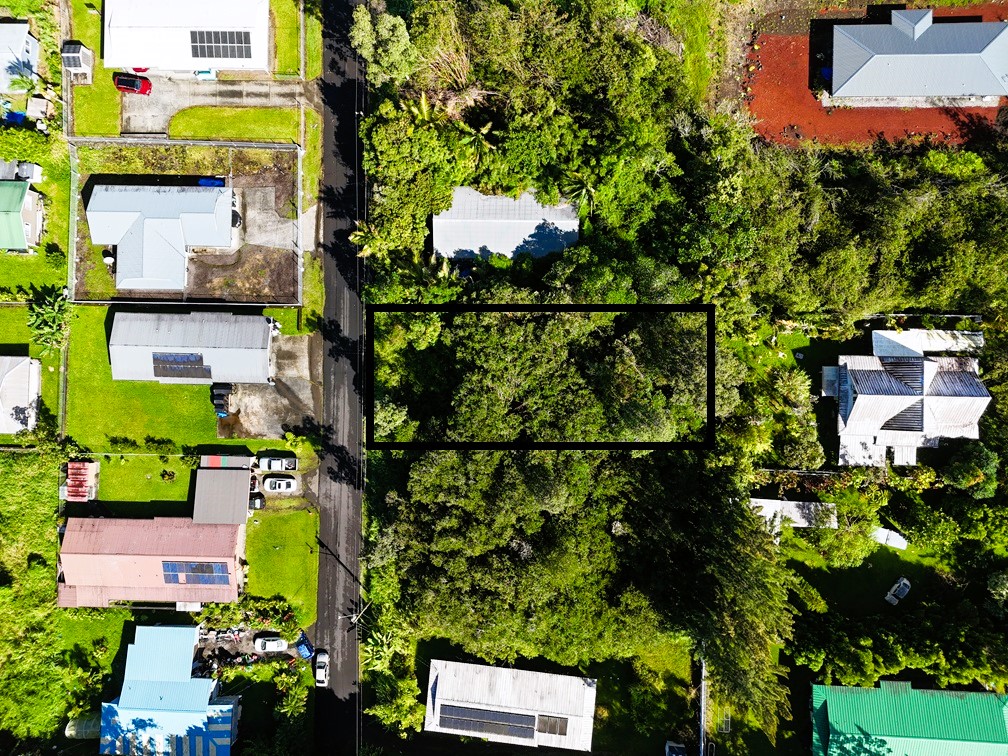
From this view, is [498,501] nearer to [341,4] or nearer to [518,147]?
[518,147]

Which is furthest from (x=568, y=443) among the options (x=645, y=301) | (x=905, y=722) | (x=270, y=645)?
(x=905, y=722)

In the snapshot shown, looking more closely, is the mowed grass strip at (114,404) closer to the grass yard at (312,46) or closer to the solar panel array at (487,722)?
the grass yard at (312,46)

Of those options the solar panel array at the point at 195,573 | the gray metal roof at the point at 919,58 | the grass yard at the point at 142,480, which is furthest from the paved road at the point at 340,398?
the gray metal roof at the point at 919,58

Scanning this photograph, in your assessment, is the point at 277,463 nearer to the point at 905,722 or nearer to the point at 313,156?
the point at 313,156

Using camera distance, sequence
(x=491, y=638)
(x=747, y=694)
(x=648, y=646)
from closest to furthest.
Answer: (x=747, y=694)
(x=491, y=638)
(x=648, y=646)

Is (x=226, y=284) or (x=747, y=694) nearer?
(x=747, y=694)

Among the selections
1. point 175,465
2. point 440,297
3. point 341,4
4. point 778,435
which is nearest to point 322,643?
point 175,465

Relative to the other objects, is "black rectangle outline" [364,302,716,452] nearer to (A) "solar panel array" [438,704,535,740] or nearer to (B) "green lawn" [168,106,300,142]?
(B) "green lawn" [168,106,300,142]
